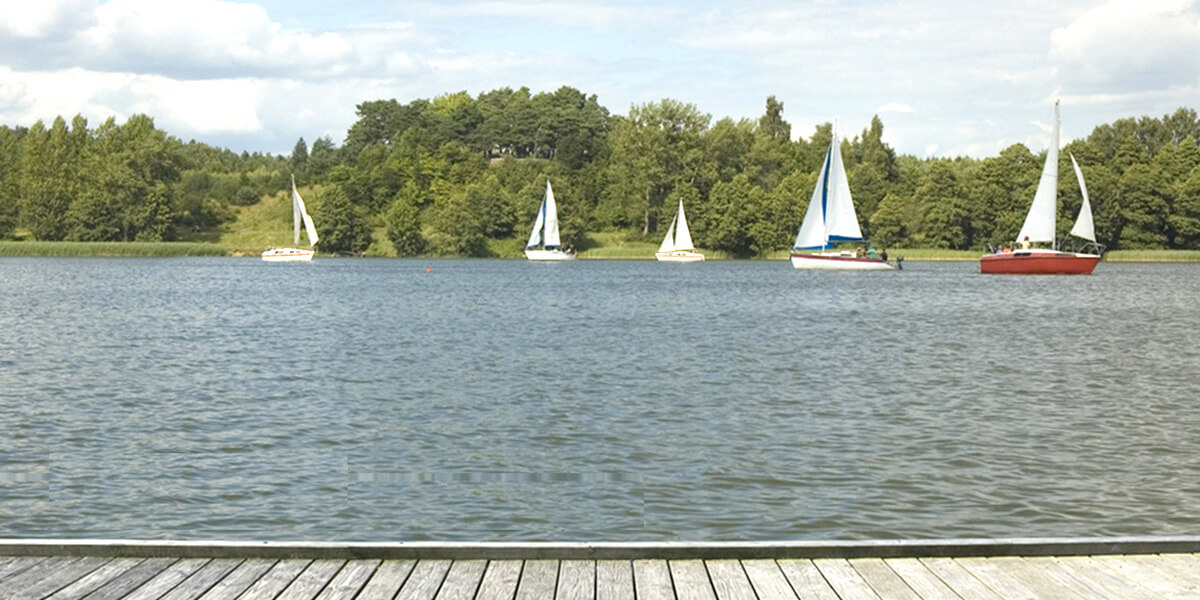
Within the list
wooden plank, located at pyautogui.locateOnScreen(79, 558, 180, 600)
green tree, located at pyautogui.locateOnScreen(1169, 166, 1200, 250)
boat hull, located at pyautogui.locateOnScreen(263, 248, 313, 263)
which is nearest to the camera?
wooden plank, located at pyautogui.locateOnScreen(79, 558, 180, 600)

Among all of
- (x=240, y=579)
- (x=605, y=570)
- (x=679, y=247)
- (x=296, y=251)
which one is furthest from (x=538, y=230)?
(x=240, y=579)

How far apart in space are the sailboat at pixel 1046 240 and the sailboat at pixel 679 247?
39.9 metres

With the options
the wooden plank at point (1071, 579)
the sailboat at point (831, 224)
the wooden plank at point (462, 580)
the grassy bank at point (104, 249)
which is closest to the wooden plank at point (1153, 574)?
the wooden plank at point (1071, 579)

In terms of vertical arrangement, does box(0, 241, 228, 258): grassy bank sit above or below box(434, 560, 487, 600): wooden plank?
above

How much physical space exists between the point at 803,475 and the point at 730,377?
10570 millimetres

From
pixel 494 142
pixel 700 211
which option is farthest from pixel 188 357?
pixel 494 142

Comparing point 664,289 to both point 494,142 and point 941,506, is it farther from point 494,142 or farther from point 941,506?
point 494,142

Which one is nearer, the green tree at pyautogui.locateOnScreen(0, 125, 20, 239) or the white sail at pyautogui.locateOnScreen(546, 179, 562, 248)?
the white sail at pyautogui.locateOnScreen(546, 179, 562, 248)

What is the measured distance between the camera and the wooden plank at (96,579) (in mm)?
6633

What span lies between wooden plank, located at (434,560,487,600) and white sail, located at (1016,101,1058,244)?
7463 centimetres

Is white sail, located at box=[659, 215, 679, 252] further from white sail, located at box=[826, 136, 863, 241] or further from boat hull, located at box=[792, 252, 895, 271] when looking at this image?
white sail, located at box=[826, 136, 863, 241]

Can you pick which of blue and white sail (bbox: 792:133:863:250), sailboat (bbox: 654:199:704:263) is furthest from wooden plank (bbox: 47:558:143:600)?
sailboat (bbox: 654:199:704:263)

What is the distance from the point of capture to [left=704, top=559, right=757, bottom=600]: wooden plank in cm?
670

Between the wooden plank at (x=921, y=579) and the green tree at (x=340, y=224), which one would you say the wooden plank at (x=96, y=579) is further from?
the green tree at (x=340, y=224)
